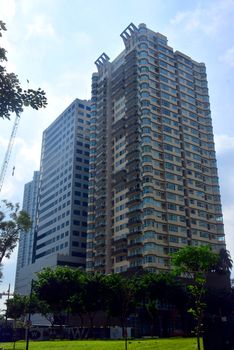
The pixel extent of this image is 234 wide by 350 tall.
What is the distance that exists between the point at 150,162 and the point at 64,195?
57.9m

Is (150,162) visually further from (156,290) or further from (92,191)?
(156,290)

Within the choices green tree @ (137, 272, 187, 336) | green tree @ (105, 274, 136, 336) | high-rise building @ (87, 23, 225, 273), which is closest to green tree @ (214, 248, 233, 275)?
high-rise building @ (87, 23, 225, 273)

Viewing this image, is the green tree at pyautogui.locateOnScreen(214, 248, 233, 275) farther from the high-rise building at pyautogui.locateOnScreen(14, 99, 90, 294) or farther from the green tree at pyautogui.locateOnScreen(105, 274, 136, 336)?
the high-rise building at pyautogui.locateOnScreen(14, 99, 90, 294)

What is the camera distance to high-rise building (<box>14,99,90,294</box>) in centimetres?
14888

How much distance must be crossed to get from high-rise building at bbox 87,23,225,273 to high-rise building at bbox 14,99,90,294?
17.7 metres

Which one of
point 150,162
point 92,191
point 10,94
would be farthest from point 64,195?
point 10,94

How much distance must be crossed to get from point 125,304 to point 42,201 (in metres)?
110

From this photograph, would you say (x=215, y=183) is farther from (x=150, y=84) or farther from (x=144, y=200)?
(x=150, y=84)

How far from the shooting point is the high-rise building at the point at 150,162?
111 meters

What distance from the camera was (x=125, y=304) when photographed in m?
79.9

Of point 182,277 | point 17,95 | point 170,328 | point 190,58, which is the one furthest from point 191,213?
point 17,95

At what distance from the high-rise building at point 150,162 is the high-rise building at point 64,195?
17722 millimetres

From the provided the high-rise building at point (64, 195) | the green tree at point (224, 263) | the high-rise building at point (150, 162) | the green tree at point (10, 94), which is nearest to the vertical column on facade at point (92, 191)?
the high-rise building at point (150, 162)

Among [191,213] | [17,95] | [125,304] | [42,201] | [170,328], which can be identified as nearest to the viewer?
[17,95]
